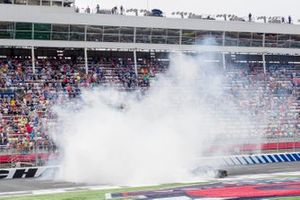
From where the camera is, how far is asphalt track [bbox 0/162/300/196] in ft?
75.8

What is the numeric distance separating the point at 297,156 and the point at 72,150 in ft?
38.5

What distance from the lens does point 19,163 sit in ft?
93.7

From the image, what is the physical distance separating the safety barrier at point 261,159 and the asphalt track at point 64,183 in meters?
0.58

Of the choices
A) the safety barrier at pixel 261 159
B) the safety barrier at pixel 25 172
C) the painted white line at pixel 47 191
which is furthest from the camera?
the safety barrier at pixel 261 159

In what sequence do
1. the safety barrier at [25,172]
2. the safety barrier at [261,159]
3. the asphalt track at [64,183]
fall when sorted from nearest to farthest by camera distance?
the asphalt track at [64,183] < the safety barrier at [25,172] < the safety barrier at [261,159]

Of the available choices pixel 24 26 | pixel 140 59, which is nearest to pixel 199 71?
pixel 140 59

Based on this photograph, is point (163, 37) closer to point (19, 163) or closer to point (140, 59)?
point (140, 59)

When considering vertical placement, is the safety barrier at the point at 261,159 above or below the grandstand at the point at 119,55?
below

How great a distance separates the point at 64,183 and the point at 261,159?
10.5 meters

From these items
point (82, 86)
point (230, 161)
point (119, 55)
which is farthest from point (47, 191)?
point (119, 55)

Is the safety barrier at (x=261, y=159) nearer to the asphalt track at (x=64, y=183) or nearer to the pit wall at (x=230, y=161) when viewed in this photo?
the pit wall at (x=230, y=161)

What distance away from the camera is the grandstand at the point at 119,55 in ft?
123

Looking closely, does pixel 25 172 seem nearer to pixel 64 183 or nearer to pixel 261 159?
pixel 64 183

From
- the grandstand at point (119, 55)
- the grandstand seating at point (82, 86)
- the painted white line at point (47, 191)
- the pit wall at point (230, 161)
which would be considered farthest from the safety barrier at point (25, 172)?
the grandstand at point (119, 55)
